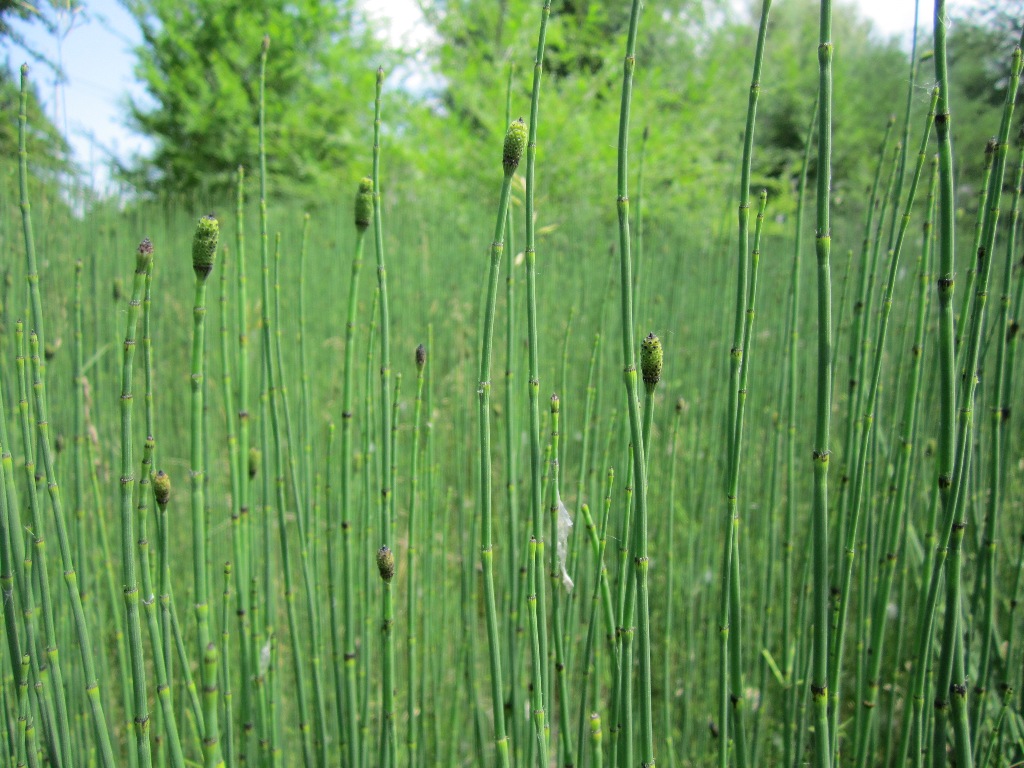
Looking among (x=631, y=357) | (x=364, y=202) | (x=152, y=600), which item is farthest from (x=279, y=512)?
(x=631, y=357)

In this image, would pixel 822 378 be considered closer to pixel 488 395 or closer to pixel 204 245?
pixel 488 395

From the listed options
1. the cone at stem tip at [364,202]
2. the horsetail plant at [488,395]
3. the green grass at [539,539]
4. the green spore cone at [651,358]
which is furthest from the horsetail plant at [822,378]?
the cone at stem tip at [364,202]

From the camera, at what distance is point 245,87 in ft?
20.5

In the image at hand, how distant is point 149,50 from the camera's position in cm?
636

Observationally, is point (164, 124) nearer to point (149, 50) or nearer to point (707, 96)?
point (149, 50)

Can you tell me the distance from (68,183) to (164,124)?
411cm

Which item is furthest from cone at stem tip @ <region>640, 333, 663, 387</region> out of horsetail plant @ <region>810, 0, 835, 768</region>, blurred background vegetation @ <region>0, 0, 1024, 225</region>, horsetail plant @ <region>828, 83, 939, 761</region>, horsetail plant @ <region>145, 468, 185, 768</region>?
blurred background vegetation @ <region>0, 0, 1024, 225</region>

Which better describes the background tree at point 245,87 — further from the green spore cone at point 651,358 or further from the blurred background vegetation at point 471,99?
the green spore cone at point 651,358

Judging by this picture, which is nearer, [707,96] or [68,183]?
[68,183]

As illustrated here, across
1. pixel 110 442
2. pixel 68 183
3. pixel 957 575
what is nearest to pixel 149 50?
pixel 68 183

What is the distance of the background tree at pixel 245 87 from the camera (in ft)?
19.3

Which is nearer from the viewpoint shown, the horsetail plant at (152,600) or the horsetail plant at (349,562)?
the horsetail plant at (152,600)

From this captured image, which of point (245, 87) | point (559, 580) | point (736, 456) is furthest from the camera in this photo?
point (245, 87)

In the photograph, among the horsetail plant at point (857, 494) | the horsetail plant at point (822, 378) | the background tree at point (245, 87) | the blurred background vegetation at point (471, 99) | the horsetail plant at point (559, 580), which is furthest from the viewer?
the background tree at point (245, 87)
